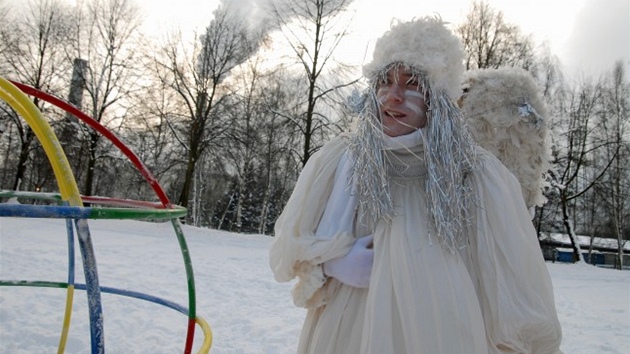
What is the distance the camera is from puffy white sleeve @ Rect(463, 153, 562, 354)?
127 cm

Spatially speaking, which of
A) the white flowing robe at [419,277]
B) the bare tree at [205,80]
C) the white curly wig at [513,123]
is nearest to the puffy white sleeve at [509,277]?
the white flowing robe at [419,277]

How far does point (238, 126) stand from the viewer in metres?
18.0

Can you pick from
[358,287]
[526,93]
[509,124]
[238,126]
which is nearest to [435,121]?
[358,287]

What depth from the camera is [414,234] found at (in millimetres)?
1373

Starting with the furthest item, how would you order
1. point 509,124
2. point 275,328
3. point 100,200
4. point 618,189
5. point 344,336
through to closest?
1. point 618,189
2. point 275,328
3. point 509,124
4. point 100,200
5. point 344,336

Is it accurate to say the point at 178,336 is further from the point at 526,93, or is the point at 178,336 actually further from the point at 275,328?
the point at 526,93

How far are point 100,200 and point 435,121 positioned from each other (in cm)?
150

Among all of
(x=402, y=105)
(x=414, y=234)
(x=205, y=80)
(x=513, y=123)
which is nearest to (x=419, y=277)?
(x=414, y=234)

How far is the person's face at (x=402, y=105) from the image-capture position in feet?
4.91

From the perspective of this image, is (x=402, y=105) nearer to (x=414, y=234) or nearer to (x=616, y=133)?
(x=414, y=234)

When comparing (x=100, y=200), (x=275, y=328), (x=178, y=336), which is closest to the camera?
(x=100, y=200)

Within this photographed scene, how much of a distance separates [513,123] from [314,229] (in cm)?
147

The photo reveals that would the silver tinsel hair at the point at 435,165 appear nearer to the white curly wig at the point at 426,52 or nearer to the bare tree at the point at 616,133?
the white curly wig at the point at 426,52

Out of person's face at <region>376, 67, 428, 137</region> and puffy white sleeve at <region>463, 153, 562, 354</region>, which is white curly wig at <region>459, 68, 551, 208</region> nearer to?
person's face at <region>376, 67, 428, 137</region>
